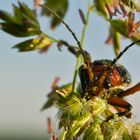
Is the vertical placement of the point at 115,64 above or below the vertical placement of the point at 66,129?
above

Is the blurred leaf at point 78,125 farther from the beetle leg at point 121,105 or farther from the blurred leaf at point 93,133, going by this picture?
the beetle leg at point 121,105

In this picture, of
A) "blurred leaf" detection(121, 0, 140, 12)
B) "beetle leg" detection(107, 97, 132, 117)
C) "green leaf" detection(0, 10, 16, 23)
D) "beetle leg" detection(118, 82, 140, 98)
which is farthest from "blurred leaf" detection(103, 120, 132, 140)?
"green leaf" detection(0, 10, 16, 23)

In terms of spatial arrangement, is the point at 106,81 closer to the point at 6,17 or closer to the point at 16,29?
the point at 16,29

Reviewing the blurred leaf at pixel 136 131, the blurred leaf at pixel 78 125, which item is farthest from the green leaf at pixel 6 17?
the blurred leaf at pixel 136 131

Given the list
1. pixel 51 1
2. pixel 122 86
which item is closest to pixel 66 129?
pixel 122 86

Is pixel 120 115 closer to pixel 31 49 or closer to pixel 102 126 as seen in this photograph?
pixel 102 126

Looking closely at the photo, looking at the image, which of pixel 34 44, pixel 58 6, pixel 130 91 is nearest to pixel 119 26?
pixel 58 6

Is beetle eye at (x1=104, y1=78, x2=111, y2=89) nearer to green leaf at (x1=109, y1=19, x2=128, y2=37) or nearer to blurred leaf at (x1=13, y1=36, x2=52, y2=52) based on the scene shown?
green leaf at (x1=109, y1=19, x2=128, y2=37)
